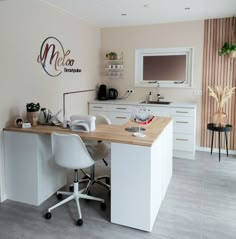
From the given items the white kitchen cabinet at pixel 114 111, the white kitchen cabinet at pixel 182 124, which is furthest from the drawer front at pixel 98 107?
the white kitchen cabinet at pixel 182 124

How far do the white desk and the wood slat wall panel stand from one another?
1.85m

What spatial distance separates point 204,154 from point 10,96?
3.50m

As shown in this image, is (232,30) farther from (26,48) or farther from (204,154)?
(26,48)

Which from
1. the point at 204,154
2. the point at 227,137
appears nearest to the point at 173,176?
the point at 204,154

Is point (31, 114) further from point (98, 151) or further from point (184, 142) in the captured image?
point (184, 142)

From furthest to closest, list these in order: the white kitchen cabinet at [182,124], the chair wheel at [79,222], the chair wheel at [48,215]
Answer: the white kitchen cabinet at [182,124] → the chair wheel at [48,215] → the chair wheel at [79,222]

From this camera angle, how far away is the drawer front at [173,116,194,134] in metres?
4.46

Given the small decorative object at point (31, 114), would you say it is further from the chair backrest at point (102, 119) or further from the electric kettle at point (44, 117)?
the chair backrest at point (102, 119)

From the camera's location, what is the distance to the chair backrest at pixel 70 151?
2.45 meters

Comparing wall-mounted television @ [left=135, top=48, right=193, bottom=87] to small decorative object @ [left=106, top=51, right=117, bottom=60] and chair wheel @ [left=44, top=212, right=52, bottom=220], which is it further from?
chair wheel @ [left=44, top=212, right=52, bottom=220]

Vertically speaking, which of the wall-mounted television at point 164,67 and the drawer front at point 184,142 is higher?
the wall-mounted television at point 164,67

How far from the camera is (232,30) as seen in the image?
4.50m

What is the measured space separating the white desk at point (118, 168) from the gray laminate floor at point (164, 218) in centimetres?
12

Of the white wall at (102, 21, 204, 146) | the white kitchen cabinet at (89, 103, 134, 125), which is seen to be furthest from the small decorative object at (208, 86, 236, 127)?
the white kitchen cabinet at (89, 103, 134, 125)
